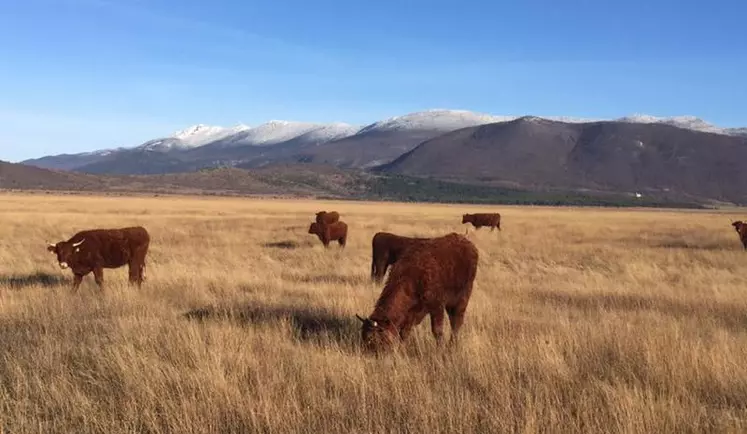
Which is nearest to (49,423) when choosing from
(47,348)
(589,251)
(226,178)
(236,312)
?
(47,348)

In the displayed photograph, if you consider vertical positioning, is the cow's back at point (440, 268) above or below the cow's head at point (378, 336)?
above

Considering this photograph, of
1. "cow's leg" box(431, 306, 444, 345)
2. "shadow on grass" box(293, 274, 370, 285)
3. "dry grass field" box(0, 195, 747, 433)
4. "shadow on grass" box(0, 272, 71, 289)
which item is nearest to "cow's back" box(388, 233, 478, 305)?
"cow's leg" box(431, 306, 444, 345)

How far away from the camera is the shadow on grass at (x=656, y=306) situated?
33.3 feet

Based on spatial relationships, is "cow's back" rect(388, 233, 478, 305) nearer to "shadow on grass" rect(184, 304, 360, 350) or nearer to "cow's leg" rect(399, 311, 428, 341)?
"cow's leg" rect(399, 311, 428, 341)

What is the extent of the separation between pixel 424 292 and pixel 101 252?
26.3 ft

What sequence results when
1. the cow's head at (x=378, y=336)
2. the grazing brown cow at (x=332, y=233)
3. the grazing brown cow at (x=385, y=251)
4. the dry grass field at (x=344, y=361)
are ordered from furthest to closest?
the grazing brown cow at (x=332, y=233)
the grazing brown cow at (x=385, y=251)
the cow's head at (x=378, y=336)
the dry grass field at (x=344, y=361)

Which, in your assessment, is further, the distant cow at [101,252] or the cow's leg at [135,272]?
the cow's leg at [135,272]

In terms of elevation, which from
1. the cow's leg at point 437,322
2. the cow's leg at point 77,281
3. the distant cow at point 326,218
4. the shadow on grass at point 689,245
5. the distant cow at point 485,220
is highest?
the distant cow at point 326,218

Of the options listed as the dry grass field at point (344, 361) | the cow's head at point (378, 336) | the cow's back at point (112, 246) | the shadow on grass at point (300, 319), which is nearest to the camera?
the dry grass field at point (344, 361)

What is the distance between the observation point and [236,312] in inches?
370

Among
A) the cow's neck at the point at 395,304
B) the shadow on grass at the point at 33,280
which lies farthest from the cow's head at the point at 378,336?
the shadow on grass at the point at 33,280

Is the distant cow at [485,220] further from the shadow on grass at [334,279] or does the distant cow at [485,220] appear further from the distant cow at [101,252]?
the distant cow at [101,252]

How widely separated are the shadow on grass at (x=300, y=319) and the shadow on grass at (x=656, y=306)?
4.53 metres

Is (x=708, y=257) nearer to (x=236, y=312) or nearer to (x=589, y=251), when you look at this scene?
(x=589, y=251)
